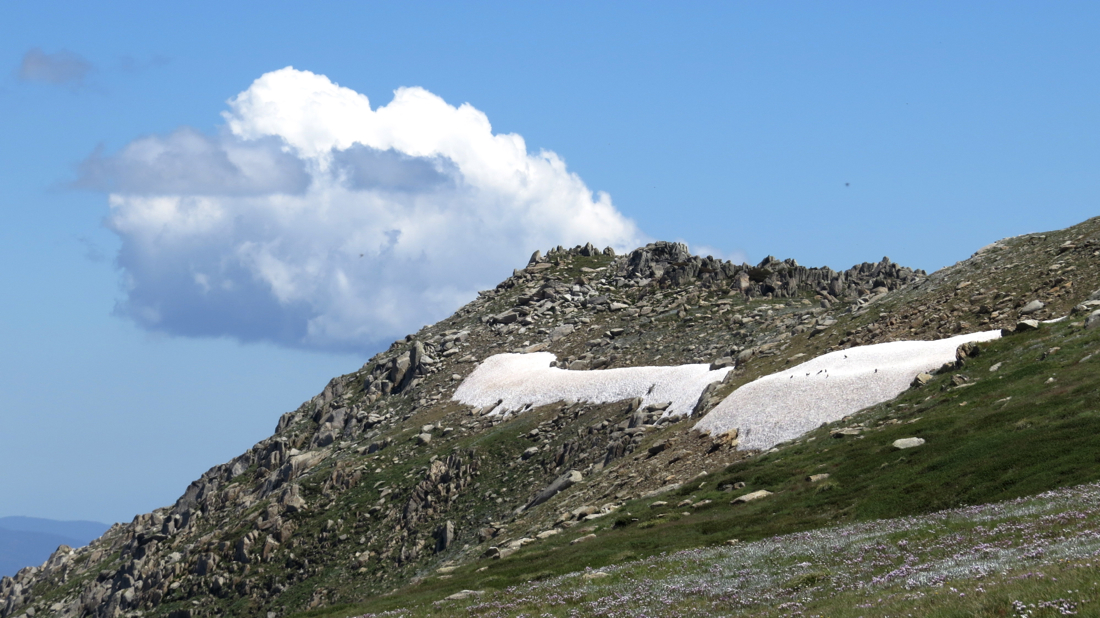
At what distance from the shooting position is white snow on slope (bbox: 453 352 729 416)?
261 ft

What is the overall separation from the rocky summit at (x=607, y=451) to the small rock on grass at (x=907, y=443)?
201 millimetres

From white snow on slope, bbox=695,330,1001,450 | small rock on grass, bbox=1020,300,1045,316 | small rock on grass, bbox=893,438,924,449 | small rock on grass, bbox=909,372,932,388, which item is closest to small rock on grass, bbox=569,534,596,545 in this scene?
white snow on slope, bbox=695,330,1001,450

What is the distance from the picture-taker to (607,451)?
2886 inches

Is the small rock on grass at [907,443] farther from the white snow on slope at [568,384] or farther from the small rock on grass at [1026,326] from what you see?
the white snow on slope at [568,384]

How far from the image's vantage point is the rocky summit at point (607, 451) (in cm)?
4350

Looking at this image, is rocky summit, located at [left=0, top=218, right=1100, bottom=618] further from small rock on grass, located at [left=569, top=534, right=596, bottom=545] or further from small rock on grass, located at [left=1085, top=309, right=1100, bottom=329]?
small rock on grass, located at [left=569, top=534, right=596, bottom=545]

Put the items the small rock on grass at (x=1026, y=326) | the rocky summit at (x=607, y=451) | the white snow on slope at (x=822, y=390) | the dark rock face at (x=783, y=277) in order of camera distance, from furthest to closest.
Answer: the dark rock face at (x=783, y=277)
the white snow on slope at (x=822, y=390)
the small rock on grass at (x=1026, y=326)
the rocky summit at (x=607, y=451)

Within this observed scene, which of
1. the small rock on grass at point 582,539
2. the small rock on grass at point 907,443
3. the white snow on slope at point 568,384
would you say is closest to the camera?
the small rock on grass at point 907,443

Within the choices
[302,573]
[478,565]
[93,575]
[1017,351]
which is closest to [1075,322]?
[1017,351]

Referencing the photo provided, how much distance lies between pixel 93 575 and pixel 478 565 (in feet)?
246

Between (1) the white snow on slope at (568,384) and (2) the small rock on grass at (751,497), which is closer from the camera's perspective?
(2) the small rock on grass at (751,497)

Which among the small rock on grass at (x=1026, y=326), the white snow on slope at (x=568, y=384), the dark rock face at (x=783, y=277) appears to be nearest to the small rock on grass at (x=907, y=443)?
the small rock on grass at (x=1026, y=326)

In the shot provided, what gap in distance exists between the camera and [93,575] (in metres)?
107

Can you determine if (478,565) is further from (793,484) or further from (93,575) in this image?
(93,575)
